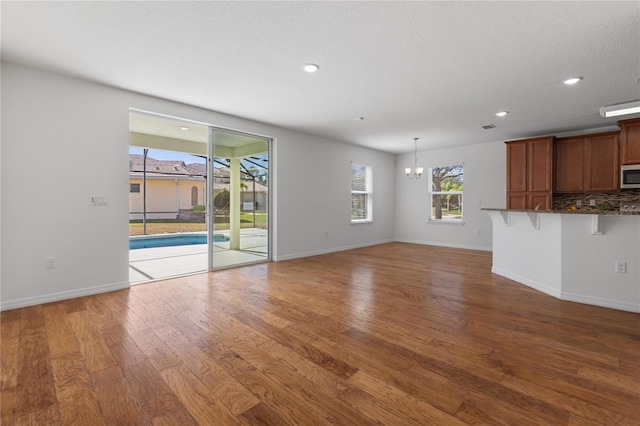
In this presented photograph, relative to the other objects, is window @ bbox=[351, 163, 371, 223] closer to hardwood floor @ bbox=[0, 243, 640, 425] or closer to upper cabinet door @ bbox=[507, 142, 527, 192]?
upper cabinet door @ bbox=[507, 142, 527, 192]

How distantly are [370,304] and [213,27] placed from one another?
308 centimetres

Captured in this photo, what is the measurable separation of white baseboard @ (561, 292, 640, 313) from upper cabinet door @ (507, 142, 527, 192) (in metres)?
3.34

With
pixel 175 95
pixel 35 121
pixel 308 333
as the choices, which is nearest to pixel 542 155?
pixel 308 333

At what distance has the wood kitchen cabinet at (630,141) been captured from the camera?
4.82 meters

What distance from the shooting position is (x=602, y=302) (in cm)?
317

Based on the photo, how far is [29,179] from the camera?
3154mm

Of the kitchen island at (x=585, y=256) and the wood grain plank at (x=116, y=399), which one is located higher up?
the kitchen island at (x=585, y=256)

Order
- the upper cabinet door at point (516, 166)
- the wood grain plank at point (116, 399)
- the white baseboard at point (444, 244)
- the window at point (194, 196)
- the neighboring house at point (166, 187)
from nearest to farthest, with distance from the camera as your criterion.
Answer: the wood grain plank at point (116, 399) < the upper cabinet door at point (516, 166) < the white baseboard at point (444, 244) < the neighboring house at point (166, 187) < the window at point (194, 196)

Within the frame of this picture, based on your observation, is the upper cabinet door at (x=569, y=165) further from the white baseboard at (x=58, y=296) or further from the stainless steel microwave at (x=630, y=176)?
the white baseboard at (x=58, y=296)

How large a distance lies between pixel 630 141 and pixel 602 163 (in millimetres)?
577

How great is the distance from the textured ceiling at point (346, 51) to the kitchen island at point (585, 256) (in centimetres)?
168

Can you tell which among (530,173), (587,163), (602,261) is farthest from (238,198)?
(587,163)

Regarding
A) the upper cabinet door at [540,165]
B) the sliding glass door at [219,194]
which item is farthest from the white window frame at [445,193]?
the sliding glass door at [219,194]

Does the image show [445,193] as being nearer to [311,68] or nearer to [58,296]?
[311,68]
